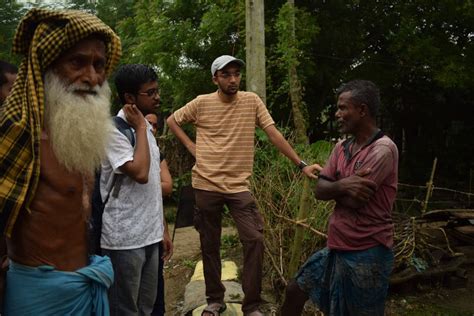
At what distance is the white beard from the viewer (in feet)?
6.43

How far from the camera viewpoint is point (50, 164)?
194 centimetres

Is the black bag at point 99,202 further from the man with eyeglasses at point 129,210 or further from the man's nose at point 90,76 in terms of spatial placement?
Result: the man's nose at point 90,76

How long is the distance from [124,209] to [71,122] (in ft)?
2.67

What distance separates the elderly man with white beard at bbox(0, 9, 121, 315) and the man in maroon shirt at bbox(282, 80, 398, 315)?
58.8 inches

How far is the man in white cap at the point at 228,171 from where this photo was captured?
12.8 feet

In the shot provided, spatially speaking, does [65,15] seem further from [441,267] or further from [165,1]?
[165,1]

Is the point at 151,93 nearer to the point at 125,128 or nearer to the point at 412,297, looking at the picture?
the point at 125,128

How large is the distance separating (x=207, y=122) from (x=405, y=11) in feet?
27.0

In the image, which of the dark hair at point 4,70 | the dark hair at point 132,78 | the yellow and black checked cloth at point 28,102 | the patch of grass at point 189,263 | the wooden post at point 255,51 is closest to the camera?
the yellow and black checked cloth at point 28,102

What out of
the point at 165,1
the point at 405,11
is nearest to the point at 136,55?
the point at 165,1

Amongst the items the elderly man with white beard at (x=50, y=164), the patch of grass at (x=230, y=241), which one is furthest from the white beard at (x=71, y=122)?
the patch of grass at (x=230, y=241)

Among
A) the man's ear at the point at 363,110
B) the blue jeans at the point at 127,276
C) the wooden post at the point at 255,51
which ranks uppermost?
the wooden post at the point at 255,51

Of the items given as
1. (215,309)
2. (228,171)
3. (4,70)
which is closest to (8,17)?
(4,70)

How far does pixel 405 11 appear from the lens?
10805 millimetres
